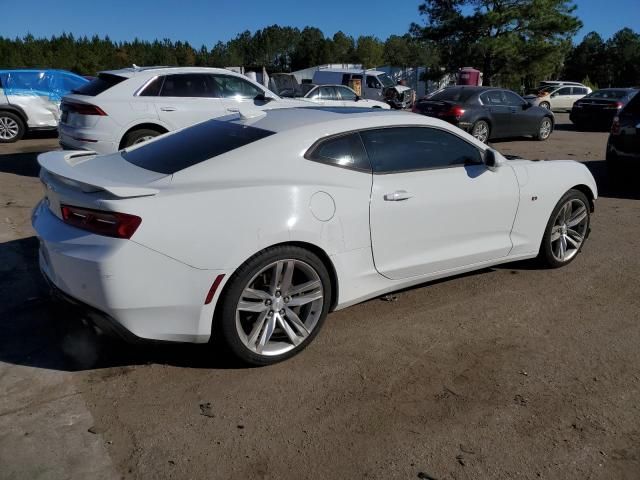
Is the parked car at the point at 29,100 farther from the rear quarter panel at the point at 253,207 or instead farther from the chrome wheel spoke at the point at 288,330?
the chrome wheel spoke at the point at 288,330

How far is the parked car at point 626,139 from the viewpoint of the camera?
27.3 feet

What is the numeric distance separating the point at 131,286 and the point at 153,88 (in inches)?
258

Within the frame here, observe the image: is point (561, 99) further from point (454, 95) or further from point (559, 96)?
point (454, 95)

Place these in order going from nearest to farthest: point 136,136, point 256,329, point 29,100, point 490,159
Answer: point 256,329, point 490,159, point 136,136, point 29,100

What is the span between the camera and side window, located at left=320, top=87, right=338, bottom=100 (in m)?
17.4

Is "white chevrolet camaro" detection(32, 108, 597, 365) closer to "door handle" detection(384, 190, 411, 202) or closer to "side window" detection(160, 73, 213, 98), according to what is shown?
"door handle" detection(384, 190, 411, 202)

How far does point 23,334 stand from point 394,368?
2405mm

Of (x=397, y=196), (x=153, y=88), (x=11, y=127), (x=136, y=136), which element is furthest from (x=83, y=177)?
(x=11, y=127)

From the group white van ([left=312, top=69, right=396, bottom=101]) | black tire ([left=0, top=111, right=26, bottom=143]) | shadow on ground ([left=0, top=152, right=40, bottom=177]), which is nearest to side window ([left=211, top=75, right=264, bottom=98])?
shadow on ground ([left=0, top=152, right=40, bottom=177])

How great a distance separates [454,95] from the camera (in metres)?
14.1

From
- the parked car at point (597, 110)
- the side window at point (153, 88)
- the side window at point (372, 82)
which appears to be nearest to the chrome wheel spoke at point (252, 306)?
the side window at point (153, 88)

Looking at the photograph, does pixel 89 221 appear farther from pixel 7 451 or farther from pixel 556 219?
pixel 556 219

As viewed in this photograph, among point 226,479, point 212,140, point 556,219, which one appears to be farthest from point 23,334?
point 556,219

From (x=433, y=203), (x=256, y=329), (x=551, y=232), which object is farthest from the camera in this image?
(x=551, y=232)
